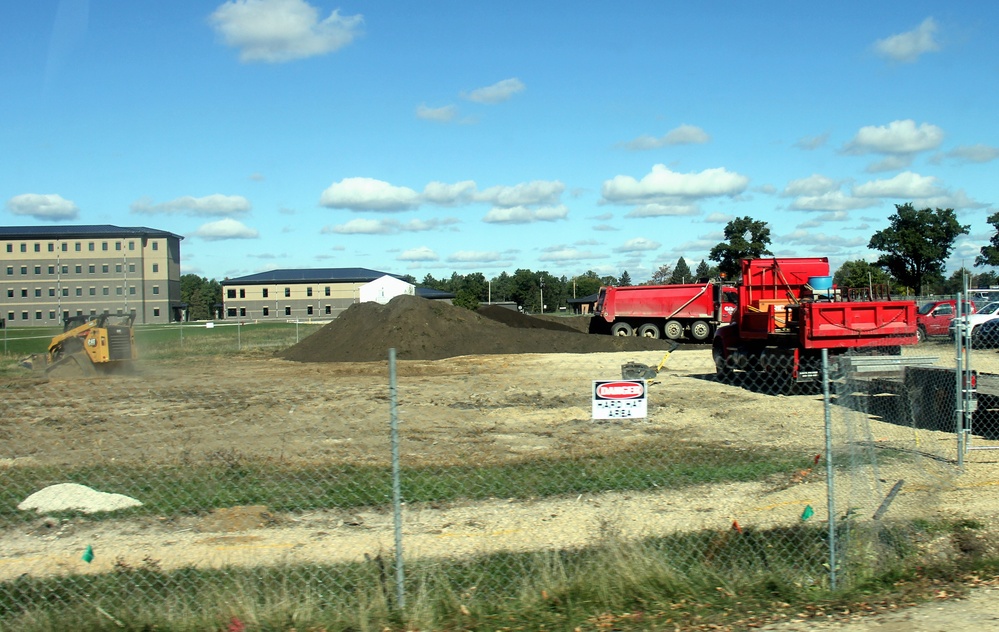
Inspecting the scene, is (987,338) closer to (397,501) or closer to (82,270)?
(397,501)

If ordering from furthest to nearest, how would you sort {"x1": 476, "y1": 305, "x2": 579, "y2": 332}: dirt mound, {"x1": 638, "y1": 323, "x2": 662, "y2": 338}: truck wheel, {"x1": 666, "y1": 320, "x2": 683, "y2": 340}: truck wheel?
{"x1": 476, "y1": 305, "x2": 579, "y2": 332}: dirt mound
{"x1": 638, "y1": 323, "x2": 662, "y2": 338}: truck wheel
{"x1": 666, "y1": 320, "x2": 683, "y2": 340}: truck wheel

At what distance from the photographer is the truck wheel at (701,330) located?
35031 mm

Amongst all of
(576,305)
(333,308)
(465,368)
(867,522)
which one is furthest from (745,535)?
(576,305)

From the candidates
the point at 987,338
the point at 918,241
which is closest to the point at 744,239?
the point at 918,241

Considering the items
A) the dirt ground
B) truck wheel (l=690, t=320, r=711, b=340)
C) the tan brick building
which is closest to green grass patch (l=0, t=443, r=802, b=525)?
the dirt ground

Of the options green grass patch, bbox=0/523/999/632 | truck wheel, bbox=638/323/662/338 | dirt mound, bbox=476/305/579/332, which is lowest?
green grass patch, bbox=0/523/999/632

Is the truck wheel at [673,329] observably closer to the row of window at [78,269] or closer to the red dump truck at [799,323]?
the red dump truck at [799,323]

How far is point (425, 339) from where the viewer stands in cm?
3253

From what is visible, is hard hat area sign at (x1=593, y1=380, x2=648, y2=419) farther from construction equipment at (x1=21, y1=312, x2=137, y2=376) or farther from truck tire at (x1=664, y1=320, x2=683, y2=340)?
truck tire at (x1=664, y1=320, x2=683, y2=340)

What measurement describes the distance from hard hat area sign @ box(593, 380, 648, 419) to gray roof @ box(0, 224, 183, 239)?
54265 mm

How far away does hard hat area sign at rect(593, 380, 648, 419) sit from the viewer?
5.38 m

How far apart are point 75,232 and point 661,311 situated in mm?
42812

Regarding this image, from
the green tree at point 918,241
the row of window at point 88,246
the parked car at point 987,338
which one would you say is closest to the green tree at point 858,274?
the green tree at point 918,241

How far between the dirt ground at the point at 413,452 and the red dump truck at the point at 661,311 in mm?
14285
